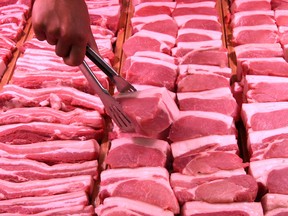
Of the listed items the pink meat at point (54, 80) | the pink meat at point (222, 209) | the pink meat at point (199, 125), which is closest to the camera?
the pink meat at point (222, 209)

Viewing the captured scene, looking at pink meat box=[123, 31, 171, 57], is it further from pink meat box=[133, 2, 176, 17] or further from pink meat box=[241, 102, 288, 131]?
pink meat box=[241, 102, 288, 131]

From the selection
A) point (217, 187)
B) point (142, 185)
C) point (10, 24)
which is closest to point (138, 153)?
point (142, 185)

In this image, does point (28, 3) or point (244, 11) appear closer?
point (244, 11)

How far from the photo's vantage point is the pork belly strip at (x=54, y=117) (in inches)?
111

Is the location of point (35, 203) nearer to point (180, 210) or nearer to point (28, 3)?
point (180, 210)

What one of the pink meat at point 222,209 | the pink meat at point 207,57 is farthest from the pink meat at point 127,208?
the pink meat at point 207,57

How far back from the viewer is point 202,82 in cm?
296

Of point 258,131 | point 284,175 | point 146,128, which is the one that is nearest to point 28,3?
point 146,128

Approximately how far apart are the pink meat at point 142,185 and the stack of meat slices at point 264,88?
504 mm

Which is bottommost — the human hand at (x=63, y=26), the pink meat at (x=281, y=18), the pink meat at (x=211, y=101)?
the pink meat at (x=211, y=101)

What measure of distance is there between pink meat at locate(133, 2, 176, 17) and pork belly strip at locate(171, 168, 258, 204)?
1.74 meters

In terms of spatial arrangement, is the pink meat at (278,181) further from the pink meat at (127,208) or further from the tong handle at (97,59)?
the tong handle at (97,59)

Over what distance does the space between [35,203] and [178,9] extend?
2122 mm

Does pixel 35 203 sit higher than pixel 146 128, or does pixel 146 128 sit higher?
pixel 146 128
